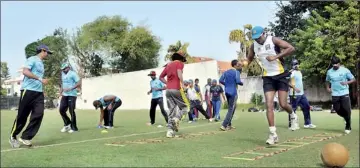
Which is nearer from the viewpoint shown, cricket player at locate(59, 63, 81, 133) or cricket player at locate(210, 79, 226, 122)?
cricket player at locate(59, 63, 81, 133)

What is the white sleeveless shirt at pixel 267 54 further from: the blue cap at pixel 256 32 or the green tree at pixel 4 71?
the green tree at pixel 4 71

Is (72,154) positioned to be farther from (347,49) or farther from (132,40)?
(347,49)

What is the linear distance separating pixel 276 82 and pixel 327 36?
3.33 feet

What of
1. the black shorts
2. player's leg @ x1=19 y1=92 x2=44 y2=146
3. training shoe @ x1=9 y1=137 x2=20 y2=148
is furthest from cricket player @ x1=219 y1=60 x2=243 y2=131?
training shoe @ x1=9 y1=137 x2=20 y2=148

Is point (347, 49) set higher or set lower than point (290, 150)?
higher

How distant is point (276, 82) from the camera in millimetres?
4457

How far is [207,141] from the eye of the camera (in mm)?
8586

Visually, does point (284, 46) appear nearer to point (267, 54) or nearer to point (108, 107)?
point (267, 54)

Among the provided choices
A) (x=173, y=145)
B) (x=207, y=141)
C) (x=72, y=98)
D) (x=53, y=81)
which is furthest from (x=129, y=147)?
(x=72, y=98)

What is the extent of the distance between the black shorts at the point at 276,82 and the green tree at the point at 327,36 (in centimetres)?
39

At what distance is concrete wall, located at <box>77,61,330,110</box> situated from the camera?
393 cm

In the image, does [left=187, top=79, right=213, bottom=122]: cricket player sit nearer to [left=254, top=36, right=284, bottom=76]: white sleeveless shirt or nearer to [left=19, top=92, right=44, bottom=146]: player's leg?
[left=19, top=92, right=44, bottom=146]: player's leg

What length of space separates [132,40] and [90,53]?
1.83 metres

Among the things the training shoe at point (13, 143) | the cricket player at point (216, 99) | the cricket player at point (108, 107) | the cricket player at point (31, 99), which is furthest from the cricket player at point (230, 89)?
the cricket player at point (216, 99)
